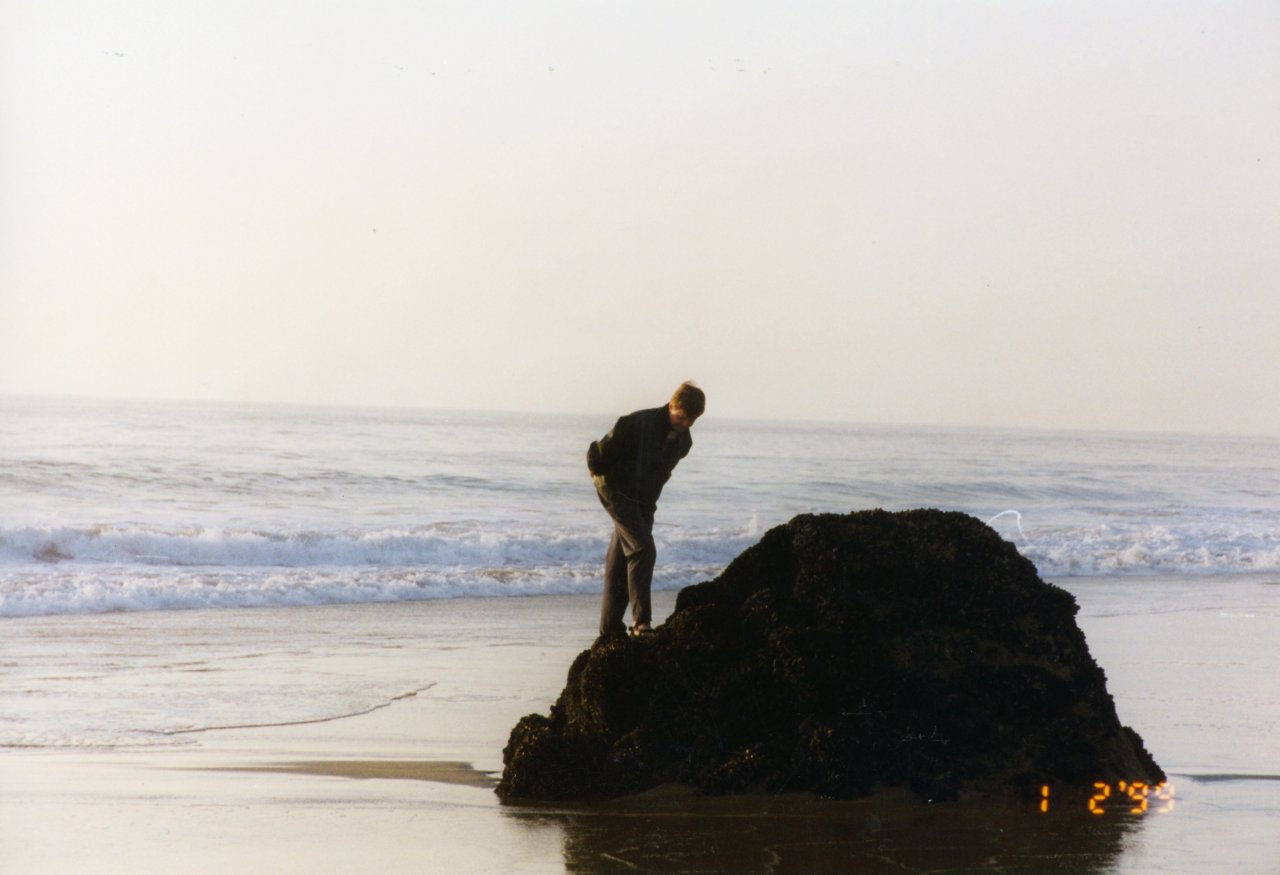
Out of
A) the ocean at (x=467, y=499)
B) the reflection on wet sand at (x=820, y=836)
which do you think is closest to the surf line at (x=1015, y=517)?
the ocean at (x=467, y=499)

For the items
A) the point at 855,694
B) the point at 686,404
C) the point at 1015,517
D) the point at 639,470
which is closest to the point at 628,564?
the point at 639,470

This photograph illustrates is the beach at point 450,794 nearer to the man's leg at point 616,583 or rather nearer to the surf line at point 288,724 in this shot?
the surf line at point 288,724

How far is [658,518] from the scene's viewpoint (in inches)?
951

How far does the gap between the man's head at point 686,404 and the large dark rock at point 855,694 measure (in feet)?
2.70

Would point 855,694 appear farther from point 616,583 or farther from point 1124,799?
point 616,583

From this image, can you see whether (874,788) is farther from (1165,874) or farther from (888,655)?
(1165,874)

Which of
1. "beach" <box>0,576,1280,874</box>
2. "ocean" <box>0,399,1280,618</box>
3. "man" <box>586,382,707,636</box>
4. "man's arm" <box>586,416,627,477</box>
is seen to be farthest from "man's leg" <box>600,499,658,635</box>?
"ocean" <box>0,399,1280,618</box>

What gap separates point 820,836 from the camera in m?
5.56

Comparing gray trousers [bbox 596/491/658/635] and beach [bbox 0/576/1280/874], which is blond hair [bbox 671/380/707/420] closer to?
gray trousers [bbox 596/491/658/635]

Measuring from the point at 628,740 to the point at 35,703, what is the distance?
4276 mm

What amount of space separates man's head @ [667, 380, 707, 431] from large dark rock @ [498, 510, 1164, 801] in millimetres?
823

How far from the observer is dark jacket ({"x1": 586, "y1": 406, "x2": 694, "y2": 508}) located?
679cm

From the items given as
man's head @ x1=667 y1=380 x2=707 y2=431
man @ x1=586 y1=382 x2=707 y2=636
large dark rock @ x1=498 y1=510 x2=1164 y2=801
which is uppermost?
man's head @ x1=667 y1=380 x2=707 y2=431

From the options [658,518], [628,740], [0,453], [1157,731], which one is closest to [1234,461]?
[658,518]
